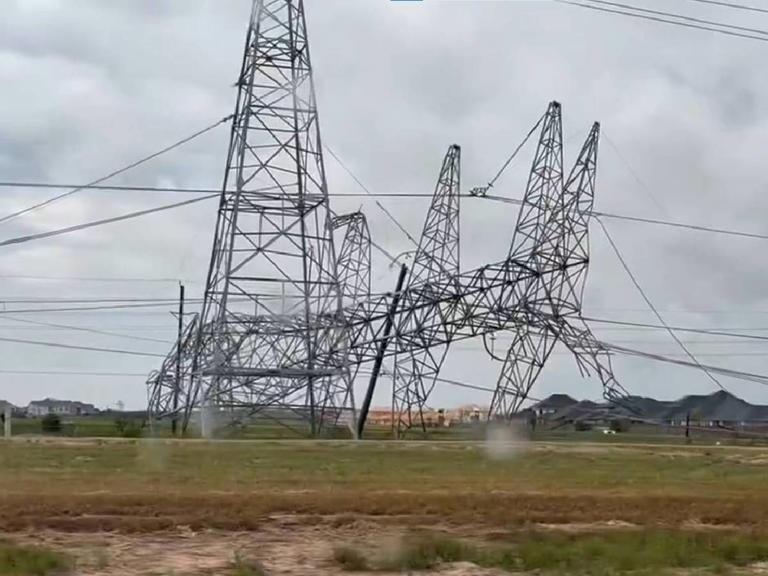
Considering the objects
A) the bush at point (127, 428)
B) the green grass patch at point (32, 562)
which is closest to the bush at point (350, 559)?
the green grass patch at point (32, 562)

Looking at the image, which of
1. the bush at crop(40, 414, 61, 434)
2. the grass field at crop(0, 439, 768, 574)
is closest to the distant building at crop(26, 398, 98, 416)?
the bush at crop(40, 414, 61, 434)

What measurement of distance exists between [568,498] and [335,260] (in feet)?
127

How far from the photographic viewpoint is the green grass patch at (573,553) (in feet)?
47.7

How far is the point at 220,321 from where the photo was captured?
195 ft

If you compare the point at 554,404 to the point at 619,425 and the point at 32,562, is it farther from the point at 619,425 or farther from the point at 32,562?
the point at 32,562

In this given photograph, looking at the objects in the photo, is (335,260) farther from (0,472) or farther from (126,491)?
(126,491)

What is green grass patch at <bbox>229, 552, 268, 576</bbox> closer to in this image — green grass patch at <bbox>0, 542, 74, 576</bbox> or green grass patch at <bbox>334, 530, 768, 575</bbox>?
green grass patch at <bbox>334, 530, 768, 575</bbox>

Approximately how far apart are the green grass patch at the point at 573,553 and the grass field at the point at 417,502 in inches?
1.7

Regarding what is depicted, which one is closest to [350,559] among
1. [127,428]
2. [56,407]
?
[127,428]

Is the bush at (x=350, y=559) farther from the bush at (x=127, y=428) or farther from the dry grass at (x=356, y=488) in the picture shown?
the bush at (x=127, y=428)

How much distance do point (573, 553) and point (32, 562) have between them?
651 cm

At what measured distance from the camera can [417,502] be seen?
21562mm

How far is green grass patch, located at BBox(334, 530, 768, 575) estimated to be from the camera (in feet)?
47.7

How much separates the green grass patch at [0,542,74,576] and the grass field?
2.53m
